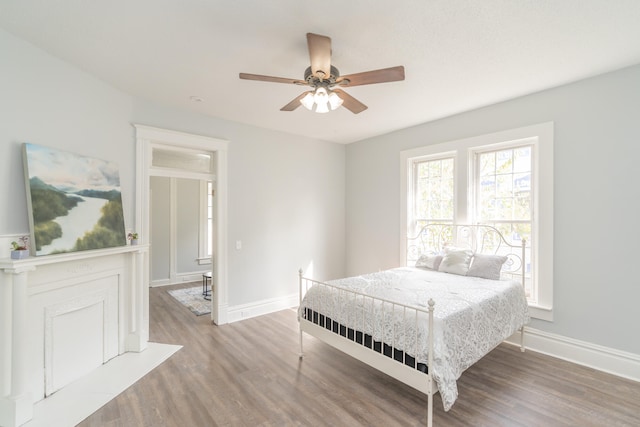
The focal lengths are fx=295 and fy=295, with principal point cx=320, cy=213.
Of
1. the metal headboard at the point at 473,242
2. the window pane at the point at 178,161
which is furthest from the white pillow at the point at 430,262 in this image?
the window pane at the point at 178,161

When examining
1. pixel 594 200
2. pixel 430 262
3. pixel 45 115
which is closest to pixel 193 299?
pixel 45 115

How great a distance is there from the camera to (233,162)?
13.9 feet

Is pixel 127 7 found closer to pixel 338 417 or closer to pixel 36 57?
pixel 36 57

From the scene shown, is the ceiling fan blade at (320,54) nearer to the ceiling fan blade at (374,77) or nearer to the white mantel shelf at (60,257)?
the ceiling fan blade at (374,77)

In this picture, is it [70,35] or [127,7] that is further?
[70,35]

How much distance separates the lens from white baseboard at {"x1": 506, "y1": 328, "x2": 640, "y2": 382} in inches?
108

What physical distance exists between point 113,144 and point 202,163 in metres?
3.12

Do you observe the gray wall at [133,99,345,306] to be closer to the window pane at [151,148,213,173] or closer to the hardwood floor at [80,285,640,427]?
the hardwood floor at [80,285,640,427]

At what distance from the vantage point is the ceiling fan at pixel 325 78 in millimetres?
2004

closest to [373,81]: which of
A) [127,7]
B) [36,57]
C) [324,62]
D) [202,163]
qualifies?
[324,62]

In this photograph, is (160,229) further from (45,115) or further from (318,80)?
(318,80)

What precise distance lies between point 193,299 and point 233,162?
269 cm

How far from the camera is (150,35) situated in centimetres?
225

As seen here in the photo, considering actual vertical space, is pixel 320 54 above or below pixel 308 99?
above
